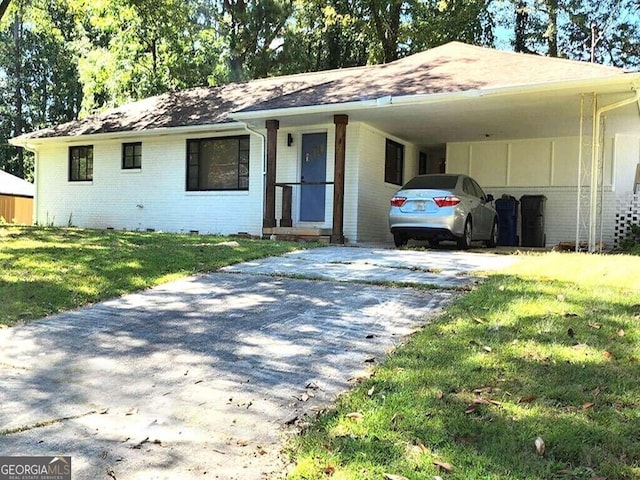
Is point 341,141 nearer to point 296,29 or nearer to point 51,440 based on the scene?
point 51,440

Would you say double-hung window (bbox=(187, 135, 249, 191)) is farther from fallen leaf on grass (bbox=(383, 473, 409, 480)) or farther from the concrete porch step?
fallen leaf on grass (bbox=(383, 473, 409, 480))

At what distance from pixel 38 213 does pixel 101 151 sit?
3428mm

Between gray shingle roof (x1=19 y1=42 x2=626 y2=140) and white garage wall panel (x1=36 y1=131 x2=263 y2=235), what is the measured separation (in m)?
0.68

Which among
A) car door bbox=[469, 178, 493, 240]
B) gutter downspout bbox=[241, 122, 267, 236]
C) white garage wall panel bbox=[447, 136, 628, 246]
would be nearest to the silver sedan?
car door bbox=[469, 178, 493, 240]

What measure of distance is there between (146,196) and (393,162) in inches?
284

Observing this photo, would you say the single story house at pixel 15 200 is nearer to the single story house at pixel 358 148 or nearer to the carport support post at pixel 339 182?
the single story house at pixel 358 148

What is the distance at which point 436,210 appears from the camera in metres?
10.5

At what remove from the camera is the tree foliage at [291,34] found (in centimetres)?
2342

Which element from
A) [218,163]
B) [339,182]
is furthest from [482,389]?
[218,163]

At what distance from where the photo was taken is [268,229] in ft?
42.2

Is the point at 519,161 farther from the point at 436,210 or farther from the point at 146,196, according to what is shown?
the point at 146,196

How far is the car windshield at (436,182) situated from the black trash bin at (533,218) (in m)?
3.70

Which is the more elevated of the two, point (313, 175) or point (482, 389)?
point (313, 175)

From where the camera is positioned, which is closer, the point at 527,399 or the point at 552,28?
the point at 527,399
